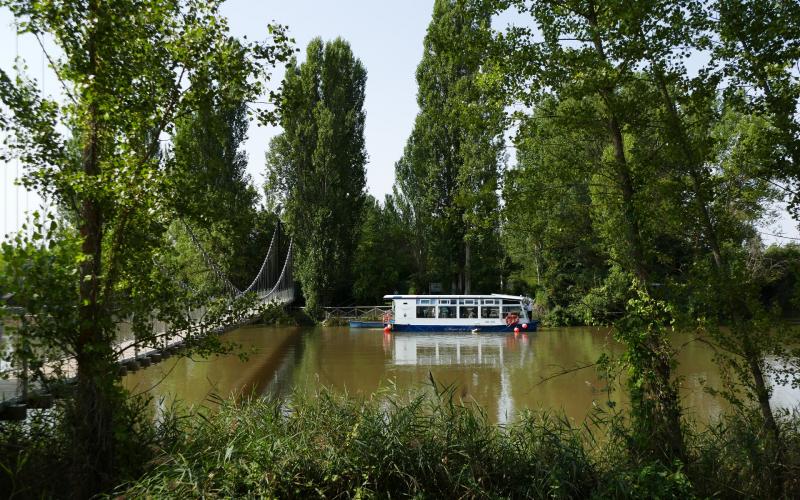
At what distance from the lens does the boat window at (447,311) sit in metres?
27.4

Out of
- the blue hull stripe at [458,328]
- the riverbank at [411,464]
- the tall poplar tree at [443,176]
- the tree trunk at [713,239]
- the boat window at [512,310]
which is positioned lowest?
the blue hull stripe at [458,328]

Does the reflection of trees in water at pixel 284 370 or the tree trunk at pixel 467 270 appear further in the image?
the tree trunk at pixel 467 270

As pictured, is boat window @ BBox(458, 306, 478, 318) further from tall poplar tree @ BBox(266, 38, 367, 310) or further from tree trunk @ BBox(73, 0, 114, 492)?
tree trunk @ BBox(73, 0, 114, 492)

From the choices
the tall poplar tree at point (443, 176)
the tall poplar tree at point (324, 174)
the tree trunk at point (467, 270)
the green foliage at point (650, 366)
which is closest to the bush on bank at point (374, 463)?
the green foliage at point (650, 366)

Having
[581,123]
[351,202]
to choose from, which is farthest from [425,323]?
[581,123]

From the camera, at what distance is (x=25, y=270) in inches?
166

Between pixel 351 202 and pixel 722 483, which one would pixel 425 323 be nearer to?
pixel 351 202

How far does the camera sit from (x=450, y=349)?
20.9 metres

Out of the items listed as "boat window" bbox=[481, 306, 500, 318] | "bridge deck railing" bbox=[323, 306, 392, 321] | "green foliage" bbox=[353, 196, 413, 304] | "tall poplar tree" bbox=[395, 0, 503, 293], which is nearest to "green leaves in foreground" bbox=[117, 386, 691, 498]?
"tall poplar tree" bbox=[395, 0, 503, 293]

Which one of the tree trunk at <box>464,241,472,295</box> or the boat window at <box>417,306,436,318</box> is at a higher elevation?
the tree trunk at <box>464,241,472,295</box>

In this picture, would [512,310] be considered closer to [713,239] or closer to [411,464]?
[713,239]

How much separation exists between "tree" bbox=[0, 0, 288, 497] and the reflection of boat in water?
12956 mm

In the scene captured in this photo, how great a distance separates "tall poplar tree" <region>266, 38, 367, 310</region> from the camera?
29938 mm

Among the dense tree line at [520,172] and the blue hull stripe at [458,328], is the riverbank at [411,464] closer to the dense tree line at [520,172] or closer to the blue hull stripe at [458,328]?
the dense tree line at [520,172]
